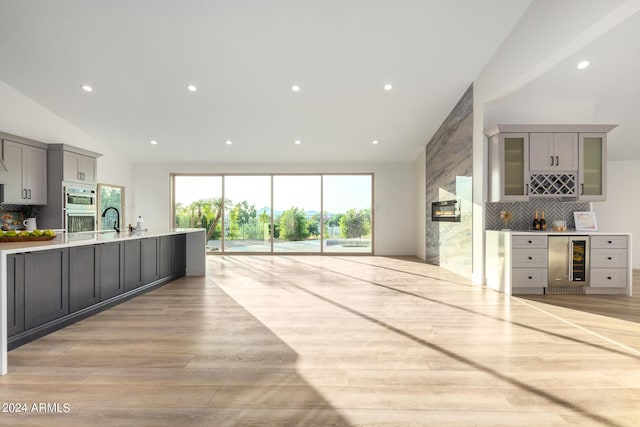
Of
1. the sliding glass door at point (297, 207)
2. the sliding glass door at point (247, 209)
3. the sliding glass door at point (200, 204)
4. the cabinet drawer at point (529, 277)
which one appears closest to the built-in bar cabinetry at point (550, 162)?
the cabinet drawer at point (529, 277)

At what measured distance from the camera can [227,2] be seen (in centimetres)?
393

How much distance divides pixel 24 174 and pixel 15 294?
3.73 meters

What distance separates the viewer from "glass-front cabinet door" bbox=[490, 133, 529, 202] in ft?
16.3

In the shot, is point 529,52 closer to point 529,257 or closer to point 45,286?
point 529,257

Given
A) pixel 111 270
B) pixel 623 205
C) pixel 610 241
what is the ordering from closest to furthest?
pixel 111 270
pixel 610 241
pixel 623 205

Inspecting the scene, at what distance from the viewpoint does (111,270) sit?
406cm

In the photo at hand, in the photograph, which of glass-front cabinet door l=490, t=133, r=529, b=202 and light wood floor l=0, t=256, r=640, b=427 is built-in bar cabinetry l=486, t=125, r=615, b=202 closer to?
glass-front cabinet door l=490, t=133, r=529, b=202

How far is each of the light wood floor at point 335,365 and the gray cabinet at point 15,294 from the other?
0.21m

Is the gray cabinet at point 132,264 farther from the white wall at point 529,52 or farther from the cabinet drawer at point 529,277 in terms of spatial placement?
the cabinet drawer at point 529,277

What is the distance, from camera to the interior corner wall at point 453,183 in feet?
19.0

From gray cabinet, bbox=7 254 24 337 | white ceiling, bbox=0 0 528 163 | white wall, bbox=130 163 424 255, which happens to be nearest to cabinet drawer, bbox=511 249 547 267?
white ceiling, bbox=0 0 528 163

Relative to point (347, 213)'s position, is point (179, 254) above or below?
below

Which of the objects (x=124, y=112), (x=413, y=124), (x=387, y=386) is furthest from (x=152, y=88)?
(x=387, y=386)

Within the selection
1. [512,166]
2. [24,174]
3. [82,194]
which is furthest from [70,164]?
[512,166]
